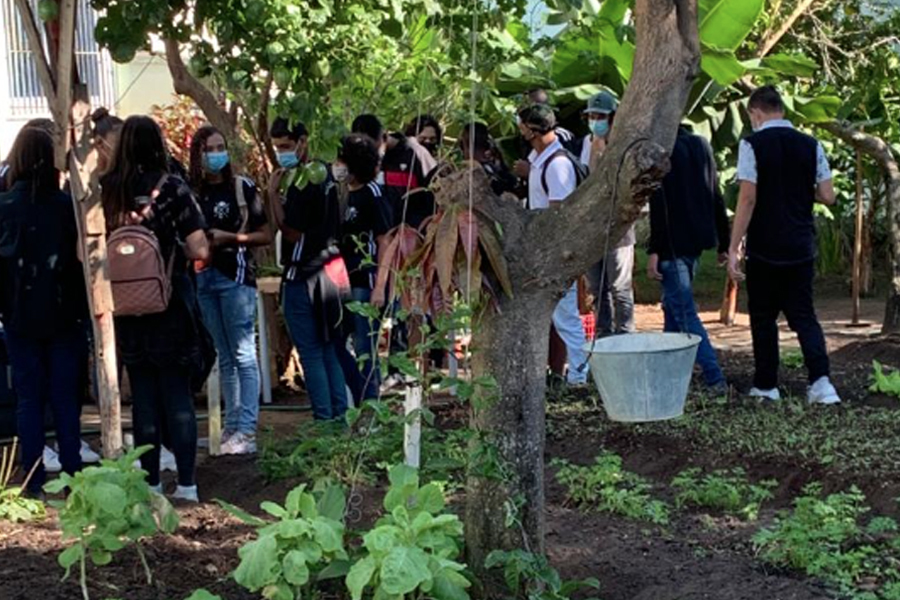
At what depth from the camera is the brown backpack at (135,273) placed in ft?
20.9

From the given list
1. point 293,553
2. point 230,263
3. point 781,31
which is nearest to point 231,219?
point 230,263

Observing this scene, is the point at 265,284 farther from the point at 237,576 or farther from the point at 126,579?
the point at 237,576

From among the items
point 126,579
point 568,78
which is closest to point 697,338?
point 126,579

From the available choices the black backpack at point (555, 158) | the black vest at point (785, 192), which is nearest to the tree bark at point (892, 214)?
the black vest at point (785, 192)

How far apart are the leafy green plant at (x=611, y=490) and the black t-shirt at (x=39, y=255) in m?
2.52

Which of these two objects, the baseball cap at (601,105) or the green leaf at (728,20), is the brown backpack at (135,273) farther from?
the green leaf at (728,20)

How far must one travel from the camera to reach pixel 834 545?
5.61m

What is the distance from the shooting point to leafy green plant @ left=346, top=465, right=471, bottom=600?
13.2 feet

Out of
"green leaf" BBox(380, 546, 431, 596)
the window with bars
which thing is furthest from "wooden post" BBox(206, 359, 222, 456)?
the window with bars

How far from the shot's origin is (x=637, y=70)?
16.0 ft

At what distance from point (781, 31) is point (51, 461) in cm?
808

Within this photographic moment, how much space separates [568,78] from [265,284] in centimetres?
484

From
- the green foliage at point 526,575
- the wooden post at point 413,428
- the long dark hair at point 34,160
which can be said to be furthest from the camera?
the long dark hair at point 34,160

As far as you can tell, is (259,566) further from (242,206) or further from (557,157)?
(557,157)
